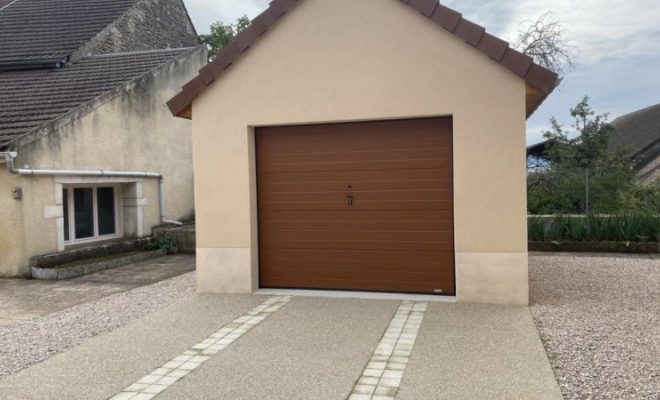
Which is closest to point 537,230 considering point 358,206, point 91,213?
point 358,206

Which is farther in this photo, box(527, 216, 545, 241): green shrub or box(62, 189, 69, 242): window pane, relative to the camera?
box(527, 216, 545, 241): green shrub

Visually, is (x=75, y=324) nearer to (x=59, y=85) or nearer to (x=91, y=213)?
(x=91, y=213)

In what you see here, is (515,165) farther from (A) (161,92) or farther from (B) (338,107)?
(A) (161,92)

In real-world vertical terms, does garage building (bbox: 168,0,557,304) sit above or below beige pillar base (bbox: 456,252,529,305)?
above

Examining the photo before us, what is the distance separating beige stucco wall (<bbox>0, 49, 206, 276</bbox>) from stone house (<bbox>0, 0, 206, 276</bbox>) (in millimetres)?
24

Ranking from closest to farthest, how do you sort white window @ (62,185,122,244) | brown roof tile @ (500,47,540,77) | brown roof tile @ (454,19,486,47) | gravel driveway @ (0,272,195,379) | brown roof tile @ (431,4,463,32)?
gravel driveway @ (0,272,195,379), brown roof tile @ (500,47,540,77), brown roof tile @ (454,19,486,47), brown roof tile @ (431,4,463,32), white window @ (62,185,122,244)

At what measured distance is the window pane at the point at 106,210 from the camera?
13109 mm

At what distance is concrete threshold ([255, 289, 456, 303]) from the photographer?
24.9ft

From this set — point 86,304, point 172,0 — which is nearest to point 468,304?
point 86,304

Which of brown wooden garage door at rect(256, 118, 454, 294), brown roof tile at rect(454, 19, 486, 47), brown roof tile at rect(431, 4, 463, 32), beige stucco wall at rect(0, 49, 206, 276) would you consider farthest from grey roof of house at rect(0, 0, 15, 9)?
brown roof tile at rect(454, 19, 486, 47)

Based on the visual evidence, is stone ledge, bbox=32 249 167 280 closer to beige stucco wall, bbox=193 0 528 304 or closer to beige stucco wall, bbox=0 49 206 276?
beige stucco wall, bbox=0 49 206 276

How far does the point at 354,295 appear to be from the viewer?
25.8ft

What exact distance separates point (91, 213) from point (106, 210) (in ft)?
1.72

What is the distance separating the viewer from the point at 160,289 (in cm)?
893
